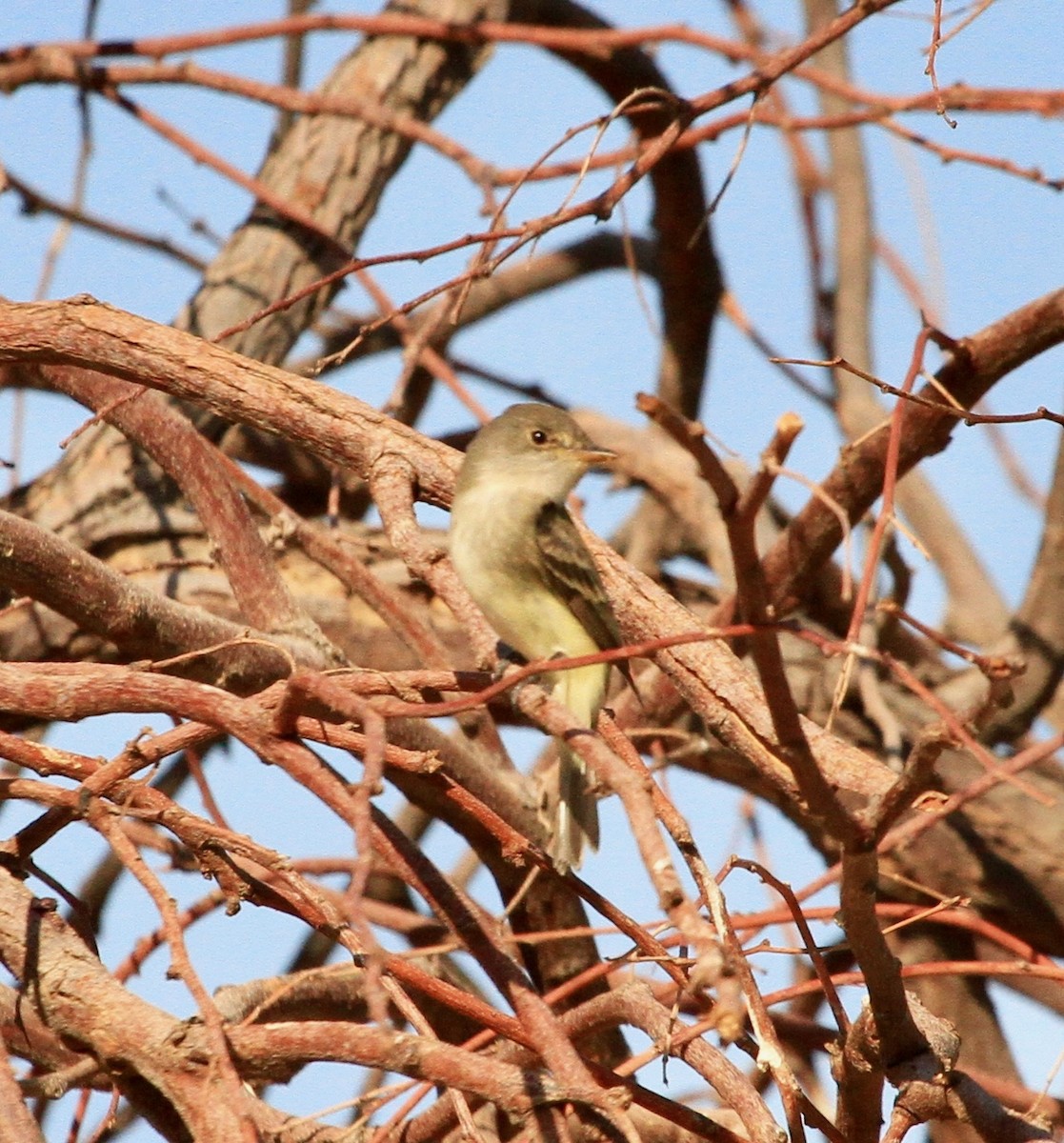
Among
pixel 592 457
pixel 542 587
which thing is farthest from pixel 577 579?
pixel 592 457

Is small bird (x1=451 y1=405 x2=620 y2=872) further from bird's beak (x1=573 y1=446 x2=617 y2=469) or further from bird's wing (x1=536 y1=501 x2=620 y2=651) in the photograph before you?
bird's beak (x1=573 y1=446 x2=617 y2=469)

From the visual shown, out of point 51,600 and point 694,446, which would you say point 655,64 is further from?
point 694,446

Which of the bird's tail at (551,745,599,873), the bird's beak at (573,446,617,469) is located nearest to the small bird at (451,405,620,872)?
the bird's tail at (551,745,599,873)

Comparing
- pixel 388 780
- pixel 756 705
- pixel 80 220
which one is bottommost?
pixel 756 705

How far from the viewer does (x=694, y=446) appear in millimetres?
1523

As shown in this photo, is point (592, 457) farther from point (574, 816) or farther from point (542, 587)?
point (574, 816)

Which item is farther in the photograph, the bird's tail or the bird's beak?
the bird's beak

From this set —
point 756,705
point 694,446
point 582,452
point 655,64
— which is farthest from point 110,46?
point 694,446

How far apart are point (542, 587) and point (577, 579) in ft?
0.34

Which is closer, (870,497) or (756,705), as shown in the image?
(756,705)

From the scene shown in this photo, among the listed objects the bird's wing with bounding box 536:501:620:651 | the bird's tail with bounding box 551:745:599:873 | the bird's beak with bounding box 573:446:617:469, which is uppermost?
the bird's beak with bounding box 573:446:617:469

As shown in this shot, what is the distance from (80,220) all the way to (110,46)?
794 millimetres

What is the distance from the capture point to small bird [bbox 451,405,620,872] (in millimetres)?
3217

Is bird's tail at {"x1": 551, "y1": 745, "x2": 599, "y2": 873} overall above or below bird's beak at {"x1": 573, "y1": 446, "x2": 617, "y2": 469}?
below
